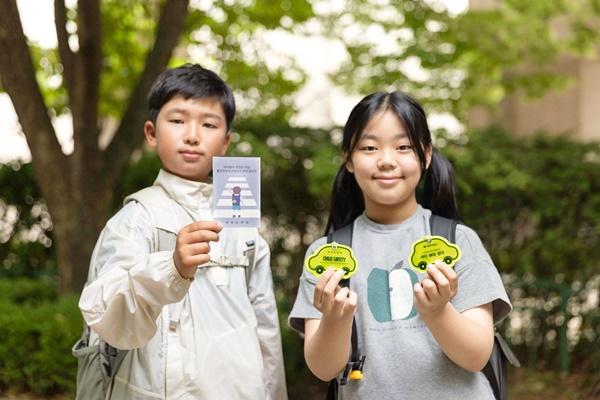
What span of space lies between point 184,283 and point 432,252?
2.25ft

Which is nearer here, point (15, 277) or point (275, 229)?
point (275, 229)

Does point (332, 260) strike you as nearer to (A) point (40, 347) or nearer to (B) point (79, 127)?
(A) point (40, 347)

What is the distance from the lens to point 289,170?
5953mm

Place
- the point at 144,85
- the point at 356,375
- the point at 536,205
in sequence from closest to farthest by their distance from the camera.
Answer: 1. the point at 356,375
2. the point at 144,85
3. the point at 536,205

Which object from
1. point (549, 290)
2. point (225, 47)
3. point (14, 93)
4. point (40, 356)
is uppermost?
point (225, 47)

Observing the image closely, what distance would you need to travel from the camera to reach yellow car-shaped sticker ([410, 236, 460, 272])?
213 centimetres

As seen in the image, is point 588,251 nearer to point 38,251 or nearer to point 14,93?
point 14,93

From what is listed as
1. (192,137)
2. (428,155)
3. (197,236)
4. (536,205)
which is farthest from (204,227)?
(536,205)

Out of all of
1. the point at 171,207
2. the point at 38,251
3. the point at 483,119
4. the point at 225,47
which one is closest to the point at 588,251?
the point at 225,47

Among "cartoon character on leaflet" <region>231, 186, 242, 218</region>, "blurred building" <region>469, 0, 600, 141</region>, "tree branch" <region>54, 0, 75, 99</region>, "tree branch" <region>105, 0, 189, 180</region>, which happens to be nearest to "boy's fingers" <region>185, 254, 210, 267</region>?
"cartoon character on leaflet" <region>231, 186, 242, 218</region>

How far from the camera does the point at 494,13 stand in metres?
7.02

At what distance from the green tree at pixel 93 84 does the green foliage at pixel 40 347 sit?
48cm

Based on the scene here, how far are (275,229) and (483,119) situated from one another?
925 cm

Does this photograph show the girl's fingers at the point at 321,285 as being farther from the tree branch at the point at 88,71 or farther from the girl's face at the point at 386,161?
the tree branch at the point at 88,71
